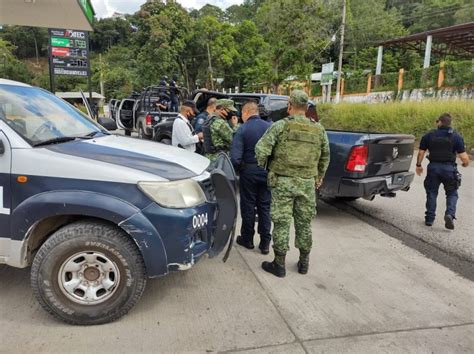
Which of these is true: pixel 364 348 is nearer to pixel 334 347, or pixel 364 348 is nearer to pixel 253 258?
pixel 334 347

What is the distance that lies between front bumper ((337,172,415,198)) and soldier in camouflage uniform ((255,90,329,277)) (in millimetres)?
1551

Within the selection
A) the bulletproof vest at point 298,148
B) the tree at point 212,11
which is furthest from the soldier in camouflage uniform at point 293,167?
the tree at point 212,11

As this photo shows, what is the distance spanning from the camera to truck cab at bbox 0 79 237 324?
2742mm

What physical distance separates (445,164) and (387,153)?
0.88 m

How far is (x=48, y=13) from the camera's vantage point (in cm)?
874

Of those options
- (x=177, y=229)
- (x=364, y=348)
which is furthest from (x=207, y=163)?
(x=364, y=348)

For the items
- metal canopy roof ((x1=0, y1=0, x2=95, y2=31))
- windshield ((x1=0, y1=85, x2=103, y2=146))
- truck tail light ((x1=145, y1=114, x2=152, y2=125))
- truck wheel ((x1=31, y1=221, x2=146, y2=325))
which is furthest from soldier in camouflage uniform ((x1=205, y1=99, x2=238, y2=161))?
truck tail light ((x1=145, y1=114, x2=152, y2=125))

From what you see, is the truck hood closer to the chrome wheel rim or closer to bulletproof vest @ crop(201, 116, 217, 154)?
the chrome wheel rim

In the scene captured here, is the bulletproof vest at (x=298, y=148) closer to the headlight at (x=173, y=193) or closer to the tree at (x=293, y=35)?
the headlight at (x=173, y=193)

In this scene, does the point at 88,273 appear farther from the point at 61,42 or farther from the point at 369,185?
the point at 61,42

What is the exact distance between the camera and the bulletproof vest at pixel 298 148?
3.67m

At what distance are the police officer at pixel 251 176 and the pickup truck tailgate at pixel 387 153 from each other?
67.7 inches

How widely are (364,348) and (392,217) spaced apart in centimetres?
373

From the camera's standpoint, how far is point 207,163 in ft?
12.0
